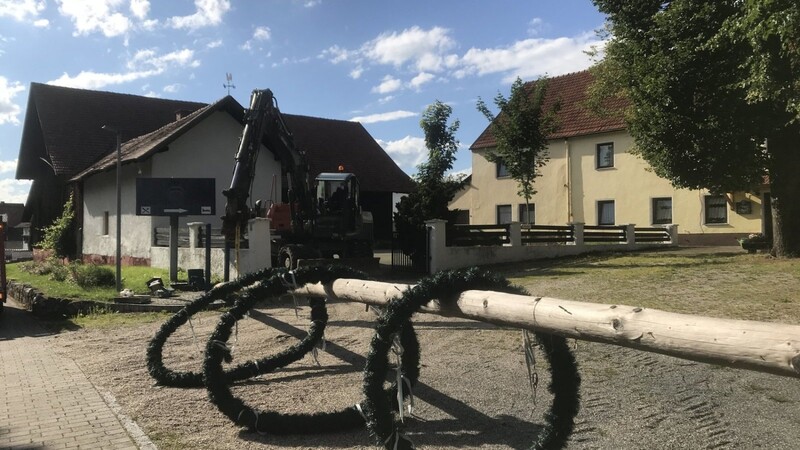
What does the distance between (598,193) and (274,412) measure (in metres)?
27.6

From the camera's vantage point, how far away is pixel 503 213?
3478 cm

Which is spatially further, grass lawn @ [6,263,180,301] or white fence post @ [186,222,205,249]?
white fence post @ [186,222,205,249]

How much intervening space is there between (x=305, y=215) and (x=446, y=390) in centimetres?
1280

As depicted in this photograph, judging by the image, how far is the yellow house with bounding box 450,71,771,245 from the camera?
2686 centimetres

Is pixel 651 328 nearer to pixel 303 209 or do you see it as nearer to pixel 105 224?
pixel 303 209

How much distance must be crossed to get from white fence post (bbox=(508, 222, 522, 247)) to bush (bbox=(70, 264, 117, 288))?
37.2ft

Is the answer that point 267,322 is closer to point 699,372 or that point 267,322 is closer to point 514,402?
point 514,402

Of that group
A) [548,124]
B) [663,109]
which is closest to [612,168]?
[548,124]

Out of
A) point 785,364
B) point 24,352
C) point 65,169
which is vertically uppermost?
point 65,169

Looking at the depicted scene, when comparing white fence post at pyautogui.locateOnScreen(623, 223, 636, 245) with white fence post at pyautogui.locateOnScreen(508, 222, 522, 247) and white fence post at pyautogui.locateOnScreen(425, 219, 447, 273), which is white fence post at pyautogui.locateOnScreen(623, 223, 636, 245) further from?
white fence post at pyautogui.locateOnScreen(425, 219, 447, 273)

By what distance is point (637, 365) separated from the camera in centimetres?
649

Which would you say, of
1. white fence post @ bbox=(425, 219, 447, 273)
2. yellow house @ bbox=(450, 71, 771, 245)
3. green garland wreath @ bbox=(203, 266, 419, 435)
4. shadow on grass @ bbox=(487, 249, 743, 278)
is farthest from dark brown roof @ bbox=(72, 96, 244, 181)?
green garland wreath @ bbox=(203, 266, 419, 435)

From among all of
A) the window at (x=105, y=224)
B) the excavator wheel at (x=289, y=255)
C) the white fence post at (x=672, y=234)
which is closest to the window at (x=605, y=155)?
the white fence post at (x=672, y=234)

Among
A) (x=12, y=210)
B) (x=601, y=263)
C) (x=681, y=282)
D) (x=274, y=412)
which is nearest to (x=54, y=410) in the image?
(x=274, y=412)
